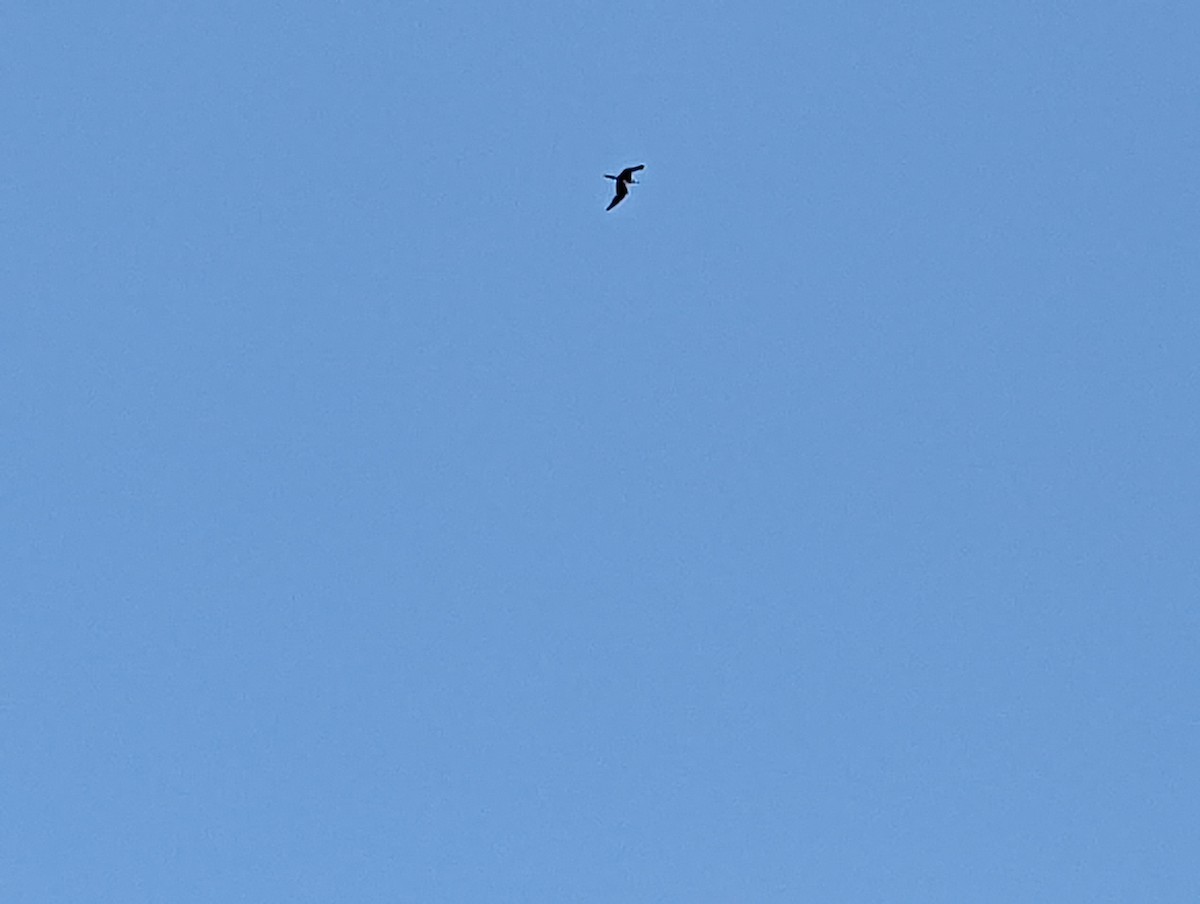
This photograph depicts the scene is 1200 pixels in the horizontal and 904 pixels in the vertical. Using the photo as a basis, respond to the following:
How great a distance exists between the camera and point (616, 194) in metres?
54.6
